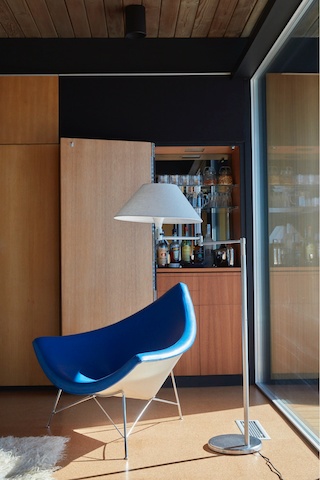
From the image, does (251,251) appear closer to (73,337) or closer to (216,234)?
(216,234)

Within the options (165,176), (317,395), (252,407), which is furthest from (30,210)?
(317,395)

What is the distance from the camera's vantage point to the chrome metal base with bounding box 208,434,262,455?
11.6 feet

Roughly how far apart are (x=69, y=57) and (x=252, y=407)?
325cm

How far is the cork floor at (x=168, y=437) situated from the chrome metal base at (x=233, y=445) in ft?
0.12

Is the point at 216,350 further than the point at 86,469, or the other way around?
the point at 216,350

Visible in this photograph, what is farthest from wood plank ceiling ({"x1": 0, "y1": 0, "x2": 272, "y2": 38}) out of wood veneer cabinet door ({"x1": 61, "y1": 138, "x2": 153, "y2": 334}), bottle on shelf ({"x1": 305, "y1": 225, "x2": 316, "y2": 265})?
bottle on shelf ({"x1": 305, "y1": 225, "x2": 316, "y2": 265})

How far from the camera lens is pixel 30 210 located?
213 inches

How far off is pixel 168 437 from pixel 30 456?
2.85 ft

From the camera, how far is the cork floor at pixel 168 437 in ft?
→ 10.8

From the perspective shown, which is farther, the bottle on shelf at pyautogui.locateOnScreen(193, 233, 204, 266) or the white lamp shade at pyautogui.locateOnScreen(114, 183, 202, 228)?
the bottle on shelf at pyautogui.locateOnScreen(193, 233, 204, 266)

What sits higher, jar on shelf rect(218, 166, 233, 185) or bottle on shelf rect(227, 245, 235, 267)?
jar on shelf rect(218, 166, 233, 185)

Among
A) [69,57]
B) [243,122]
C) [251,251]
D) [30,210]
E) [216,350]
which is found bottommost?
[216,350]

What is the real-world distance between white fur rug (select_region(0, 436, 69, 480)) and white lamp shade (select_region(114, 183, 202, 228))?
1367 mm

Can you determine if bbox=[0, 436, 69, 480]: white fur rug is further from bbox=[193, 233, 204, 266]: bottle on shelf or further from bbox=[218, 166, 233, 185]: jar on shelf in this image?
bbox=[218, 166, 233, 185]: jar on shelf
